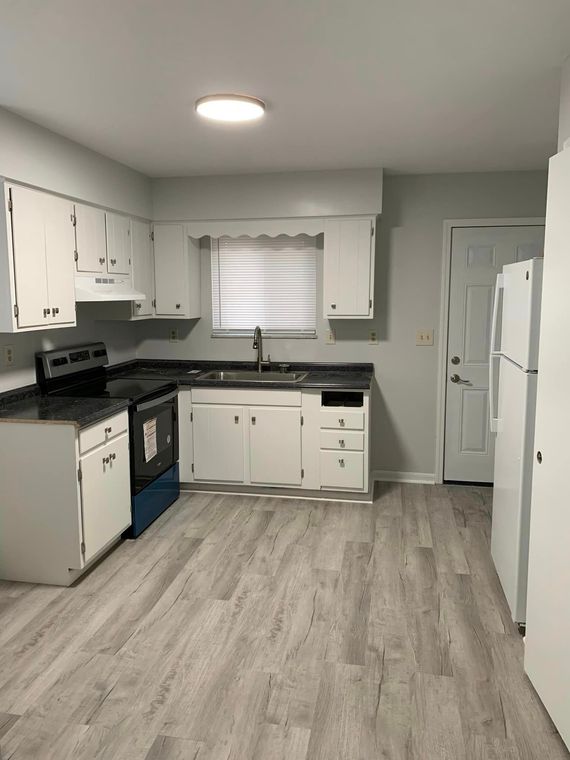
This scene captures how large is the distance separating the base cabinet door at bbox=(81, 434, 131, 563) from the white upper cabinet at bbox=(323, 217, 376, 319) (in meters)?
1.84

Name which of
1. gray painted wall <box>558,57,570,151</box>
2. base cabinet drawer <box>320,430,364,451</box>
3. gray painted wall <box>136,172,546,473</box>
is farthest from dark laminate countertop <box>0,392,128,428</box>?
gray painted wall <box>558,57,570,151</box>

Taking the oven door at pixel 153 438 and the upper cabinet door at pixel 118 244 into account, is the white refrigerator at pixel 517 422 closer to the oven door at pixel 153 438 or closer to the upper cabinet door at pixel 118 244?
the oven door at pixel 153 438

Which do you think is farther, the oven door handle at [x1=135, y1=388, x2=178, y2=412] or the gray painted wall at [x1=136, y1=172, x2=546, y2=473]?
the gray painted wall at [x1=136, y1=172, x2=546, y2=473]

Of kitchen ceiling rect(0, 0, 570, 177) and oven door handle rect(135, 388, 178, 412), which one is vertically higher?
kitchen ceiling rect(0, 0, 570, 177)

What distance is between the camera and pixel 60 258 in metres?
3.36

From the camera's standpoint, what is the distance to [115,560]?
3.40m

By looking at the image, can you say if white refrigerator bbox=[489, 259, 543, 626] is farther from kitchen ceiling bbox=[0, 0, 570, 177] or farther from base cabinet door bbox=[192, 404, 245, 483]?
base cabinet door bbox=[192, 404, 245, 483]

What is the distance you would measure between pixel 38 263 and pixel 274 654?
2.28 m

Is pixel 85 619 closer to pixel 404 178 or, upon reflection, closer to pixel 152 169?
pixel 152 169

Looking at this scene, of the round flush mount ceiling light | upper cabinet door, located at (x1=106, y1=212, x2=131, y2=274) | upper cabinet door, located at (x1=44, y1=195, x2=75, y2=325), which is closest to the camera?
the round flush mount ceiling light

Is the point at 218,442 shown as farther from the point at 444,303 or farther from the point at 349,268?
the point at 444,303

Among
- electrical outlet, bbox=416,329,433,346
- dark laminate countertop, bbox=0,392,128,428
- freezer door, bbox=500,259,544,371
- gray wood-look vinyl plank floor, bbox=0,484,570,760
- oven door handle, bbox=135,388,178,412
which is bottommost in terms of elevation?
gray wood-look vinyl plank floor, bbox=0,484,570,760

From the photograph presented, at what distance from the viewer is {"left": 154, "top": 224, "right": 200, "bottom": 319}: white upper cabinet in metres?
4.61

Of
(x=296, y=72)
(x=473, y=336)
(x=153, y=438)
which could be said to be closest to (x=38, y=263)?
(x=153, y=438)
